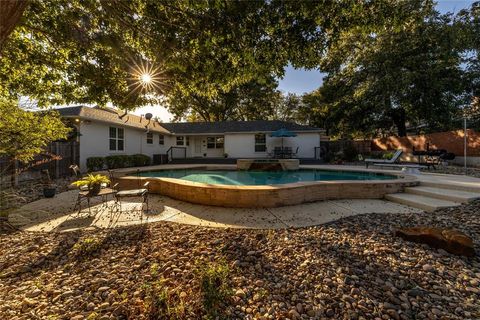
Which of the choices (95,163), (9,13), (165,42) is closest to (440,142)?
(165,42)

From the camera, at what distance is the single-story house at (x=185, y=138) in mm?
13041

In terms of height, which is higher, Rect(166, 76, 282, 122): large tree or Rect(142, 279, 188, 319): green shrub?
Rect(166, 76, 282, 122): large tree

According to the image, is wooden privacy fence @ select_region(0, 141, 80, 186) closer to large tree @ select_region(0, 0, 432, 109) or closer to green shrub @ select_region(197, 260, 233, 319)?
large tree @ select_region(0, 0, 432, 109)

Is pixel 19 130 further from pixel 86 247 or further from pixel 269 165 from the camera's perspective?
pixel 269 165

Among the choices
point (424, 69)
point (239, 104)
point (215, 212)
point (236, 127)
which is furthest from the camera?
point (239, 104)

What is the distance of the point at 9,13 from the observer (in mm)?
2576

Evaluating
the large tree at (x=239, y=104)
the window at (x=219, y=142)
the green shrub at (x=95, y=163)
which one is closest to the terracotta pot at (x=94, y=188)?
the green shrub at (x=95, y=163)

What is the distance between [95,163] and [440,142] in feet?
79.6

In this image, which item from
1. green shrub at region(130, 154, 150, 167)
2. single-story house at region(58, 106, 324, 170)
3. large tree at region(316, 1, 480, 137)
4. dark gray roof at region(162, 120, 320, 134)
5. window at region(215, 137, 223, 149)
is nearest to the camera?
single-story house at region(58, 106, 324, 170)

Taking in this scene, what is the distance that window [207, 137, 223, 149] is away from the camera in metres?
22.5

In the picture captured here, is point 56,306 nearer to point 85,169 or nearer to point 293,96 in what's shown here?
point 85,169

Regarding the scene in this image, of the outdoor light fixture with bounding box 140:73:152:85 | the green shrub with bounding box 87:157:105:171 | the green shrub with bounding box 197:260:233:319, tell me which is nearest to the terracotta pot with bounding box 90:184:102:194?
the outdoor light fixture with bounding box 140:73:152:85

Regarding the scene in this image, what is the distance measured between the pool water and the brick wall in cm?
949

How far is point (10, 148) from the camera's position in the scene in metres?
5.70
